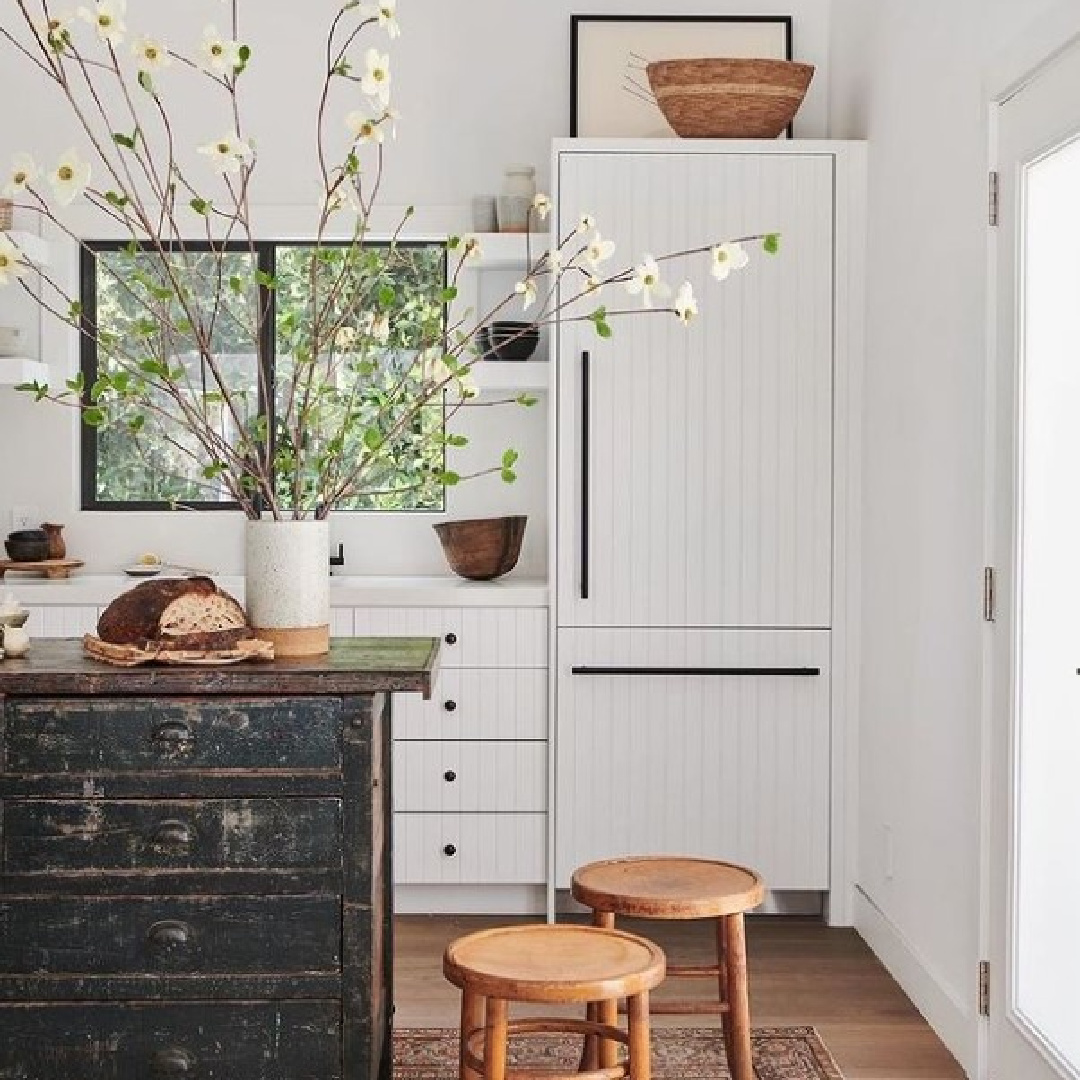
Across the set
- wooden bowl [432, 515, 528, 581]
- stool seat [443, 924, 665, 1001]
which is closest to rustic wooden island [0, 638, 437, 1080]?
stool seat [443, 924, 665, 1001]

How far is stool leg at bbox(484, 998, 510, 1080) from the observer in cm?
246

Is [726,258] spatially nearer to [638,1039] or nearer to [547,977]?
[547,977]

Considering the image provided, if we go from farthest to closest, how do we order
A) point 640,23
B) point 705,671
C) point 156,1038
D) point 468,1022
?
point 640,23, point 705,671, point 156,1038, point 468,1022

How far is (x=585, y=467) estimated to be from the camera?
4.63m

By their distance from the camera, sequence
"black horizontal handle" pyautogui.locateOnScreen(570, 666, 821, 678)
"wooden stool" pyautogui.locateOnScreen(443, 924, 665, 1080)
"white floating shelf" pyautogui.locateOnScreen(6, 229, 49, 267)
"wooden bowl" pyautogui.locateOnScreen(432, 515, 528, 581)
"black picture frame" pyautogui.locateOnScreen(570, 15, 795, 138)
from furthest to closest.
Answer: "black picture frame" pyautogui.locateOnScreen(570, 15, 795, 138) < "wooden bowl" pyautogui.locateOnScreen(432, 515, 528, 581) < "white floating shelf" pyautogui.locateOnScreen(6, 229, 49, 267) < "black horizontal handle" pyautogui.locateOnScreen(570, 666, 821, 678) < "wooden stool" pyautogui.locateOnScreen(443, 924, 665, 1080)

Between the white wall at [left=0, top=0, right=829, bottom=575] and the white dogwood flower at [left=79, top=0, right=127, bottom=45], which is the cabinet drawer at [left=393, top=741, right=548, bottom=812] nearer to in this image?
the white wall at [left=0, top=0, right=829, bottom=575]

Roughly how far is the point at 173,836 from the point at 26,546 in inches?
98.9

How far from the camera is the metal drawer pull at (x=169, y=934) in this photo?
2705 millimetres

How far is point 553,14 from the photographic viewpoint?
516 centimetres

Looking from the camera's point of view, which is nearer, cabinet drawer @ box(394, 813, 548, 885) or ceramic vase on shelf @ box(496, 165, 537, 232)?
cabinet drawer @ box(394, 813, 548, 885)

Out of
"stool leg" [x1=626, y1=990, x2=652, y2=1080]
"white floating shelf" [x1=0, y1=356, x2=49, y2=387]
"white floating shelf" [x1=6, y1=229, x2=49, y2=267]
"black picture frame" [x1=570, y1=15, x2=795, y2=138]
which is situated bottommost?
"stool leg" [x1=626, y1=990, x2=652, y2=1080]

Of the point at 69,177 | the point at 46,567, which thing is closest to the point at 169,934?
the point at 69,177

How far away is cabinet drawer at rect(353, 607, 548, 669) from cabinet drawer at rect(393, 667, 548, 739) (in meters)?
0.04

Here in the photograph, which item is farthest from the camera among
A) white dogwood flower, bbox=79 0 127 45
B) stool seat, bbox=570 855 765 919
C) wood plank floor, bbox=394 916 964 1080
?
wood plank floor, bbox=394 916 964 1080
